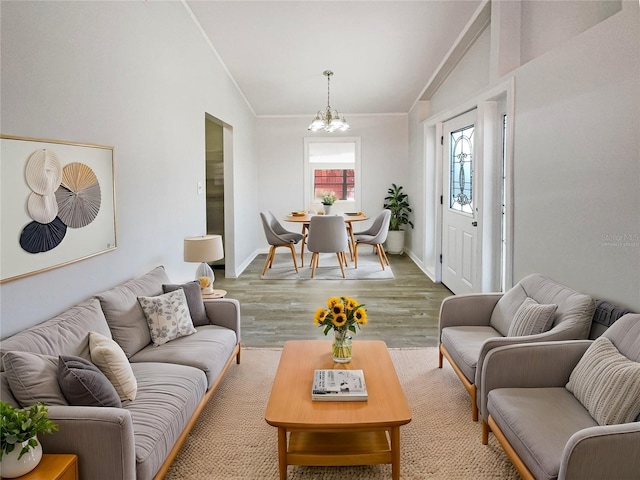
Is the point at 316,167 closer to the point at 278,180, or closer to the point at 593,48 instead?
the point at 278,180

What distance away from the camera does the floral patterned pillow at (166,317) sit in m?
2.92

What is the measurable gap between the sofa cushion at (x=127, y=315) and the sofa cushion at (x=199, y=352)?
7 centimetres

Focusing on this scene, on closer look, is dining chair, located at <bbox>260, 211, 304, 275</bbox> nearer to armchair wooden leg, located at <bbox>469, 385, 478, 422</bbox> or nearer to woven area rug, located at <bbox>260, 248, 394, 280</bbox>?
woven area rug, located at <bbox>260, 248, 394, 280</bbox>

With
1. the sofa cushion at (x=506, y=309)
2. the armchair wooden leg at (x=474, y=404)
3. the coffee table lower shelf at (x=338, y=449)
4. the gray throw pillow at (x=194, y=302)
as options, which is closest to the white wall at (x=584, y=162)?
the sofa cushion at (x=506, y=309)

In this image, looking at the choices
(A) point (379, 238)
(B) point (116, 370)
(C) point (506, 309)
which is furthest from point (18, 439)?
(A) point (379, 238)

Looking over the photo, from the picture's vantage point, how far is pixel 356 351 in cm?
290

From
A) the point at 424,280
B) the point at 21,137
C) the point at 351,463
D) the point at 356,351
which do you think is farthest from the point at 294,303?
the point at 21,137

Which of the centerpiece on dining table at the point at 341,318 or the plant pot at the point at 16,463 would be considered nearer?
the plant pot at the point at 16,463

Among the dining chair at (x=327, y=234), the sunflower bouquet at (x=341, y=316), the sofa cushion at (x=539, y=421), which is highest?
the dining chair at (x=327, y=234)

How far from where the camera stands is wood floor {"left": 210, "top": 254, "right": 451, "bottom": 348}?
13.9ft

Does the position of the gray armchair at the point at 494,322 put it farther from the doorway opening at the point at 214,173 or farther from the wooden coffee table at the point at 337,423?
the doorway opening at the point at 214,173

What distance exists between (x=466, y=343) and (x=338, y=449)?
1.10 metres

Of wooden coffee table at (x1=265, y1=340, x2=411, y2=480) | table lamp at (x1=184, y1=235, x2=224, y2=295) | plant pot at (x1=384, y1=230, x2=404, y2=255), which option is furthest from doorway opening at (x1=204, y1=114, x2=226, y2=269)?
wooden coffee table at (x1=265, y1=340, x2=411, y2=480)

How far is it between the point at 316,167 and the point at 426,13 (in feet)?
15.7
